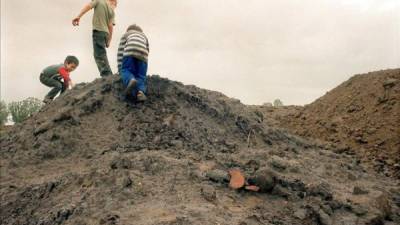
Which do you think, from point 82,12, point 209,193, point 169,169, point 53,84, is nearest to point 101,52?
point 82,12

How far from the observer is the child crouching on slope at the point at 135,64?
6.28 meters

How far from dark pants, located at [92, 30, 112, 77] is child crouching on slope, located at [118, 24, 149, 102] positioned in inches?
45.6

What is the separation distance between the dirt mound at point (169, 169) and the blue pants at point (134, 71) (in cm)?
28

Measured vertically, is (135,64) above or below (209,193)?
above

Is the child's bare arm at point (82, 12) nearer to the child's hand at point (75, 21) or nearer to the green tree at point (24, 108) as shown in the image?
the child's hand at point (75, 21)

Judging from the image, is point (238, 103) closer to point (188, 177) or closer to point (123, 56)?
point (123, 56)

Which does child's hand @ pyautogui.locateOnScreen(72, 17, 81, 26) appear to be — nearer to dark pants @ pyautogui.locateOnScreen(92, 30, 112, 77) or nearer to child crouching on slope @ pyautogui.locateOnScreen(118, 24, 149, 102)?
dark pants @ pyautogui.locateOnScreen(92, 30, 112, 77)

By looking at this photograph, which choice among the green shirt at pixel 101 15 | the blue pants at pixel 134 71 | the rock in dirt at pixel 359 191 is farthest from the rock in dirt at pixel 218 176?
the green shirt at pixel 101 15

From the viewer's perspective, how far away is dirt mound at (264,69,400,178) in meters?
7.71

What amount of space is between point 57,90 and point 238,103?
3.57 metres

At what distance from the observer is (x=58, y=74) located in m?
8.21

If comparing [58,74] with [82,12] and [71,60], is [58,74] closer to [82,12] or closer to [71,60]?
[71,60]

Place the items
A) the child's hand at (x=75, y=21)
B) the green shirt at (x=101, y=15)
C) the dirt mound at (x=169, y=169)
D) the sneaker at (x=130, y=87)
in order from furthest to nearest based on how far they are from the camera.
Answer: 1. the green shirt at (x=101, y=15)
2. the child's hand at (x=75, y=21)
3. the sneaker at (x=130, y=87)
4. the dirt mound at (x=169, y=169)

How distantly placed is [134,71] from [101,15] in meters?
1.74
